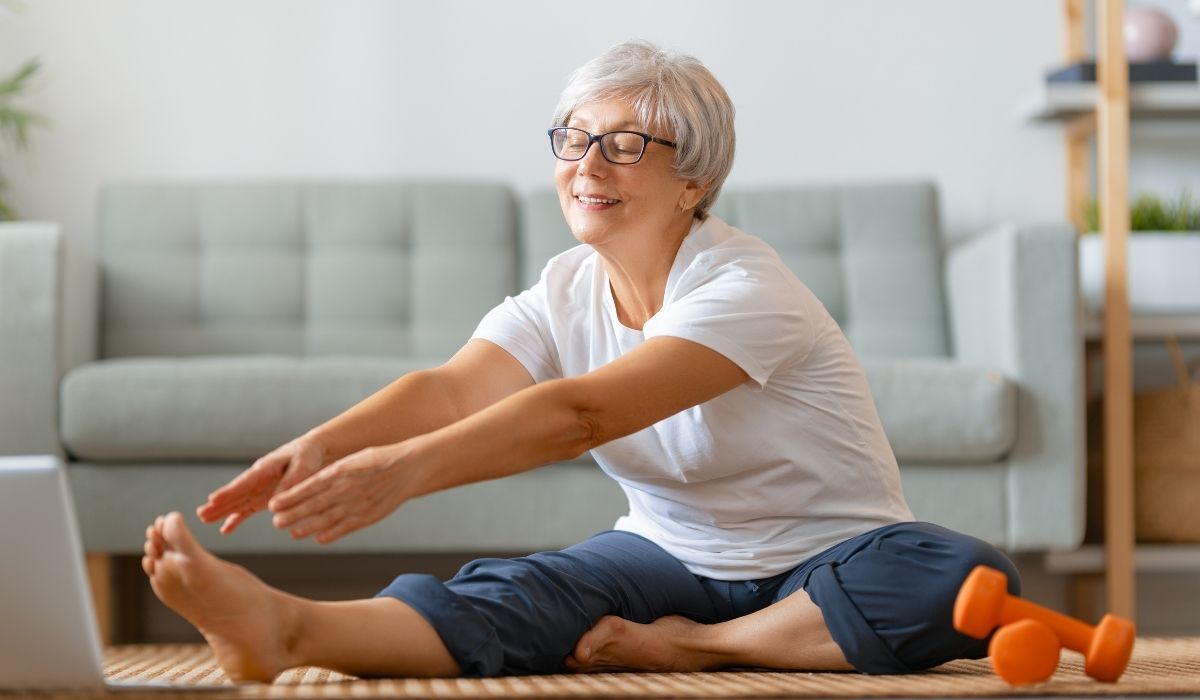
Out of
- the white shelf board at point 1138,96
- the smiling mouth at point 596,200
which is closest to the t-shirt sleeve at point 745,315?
the smiling mouth at point 596,200

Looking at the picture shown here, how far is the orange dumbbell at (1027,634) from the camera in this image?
1.02m

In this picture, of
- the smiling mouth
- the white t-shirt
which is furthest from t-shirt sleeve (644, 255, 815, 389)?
the smiling mouth

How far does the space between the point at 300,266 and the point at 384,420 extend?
60.3 inches

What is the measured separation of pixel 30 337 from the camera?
210 centimetres

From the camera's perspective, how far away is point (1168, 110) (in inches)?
104

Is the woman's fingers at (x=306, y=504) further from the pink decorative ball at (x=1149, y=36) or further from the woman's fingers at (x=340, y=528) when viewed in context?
the pink decorative ball at (x=1149, y=36)

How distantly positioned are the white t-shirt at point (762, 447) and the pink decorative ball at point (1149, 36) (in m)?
1.69

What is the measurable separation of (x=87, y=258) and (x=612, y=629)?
155 centimetres

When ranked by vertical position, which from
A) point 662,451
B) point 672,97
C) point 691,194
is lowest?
point 662,451

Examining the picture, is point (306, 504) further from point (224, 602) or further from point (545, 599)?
point (545, 599)

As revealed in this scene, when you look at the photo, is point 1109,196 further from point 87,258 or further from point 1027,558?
point 87,258

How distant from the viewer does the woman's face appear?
131 centimetres

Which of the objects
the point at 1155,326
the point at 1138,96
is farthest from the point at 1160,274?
the point at 1138,96

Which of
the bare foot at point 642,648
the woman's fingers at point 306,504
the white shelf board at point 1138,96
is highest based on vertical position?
the white shelf board at point 1138,96
